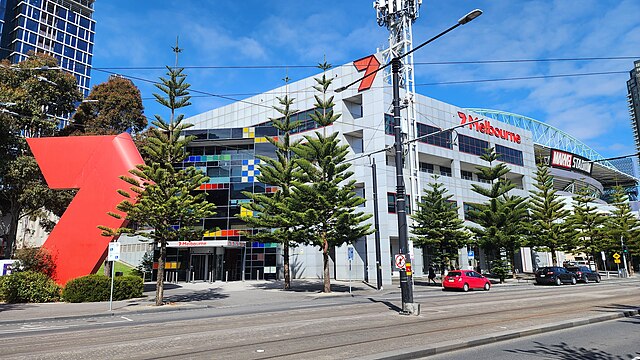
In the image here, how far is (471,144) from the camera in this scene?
165 ft

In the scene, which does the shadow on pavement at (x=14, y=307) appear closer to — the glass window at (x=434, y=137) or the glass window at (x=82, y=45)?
the glass window at (x=434, y=137)

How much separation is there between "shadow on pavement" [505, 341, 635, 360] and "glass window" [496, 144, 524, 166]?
160 ft

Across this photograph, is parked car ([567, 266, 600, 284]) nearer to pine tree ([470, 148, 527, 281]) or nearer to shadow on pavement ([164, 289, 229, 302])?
pine tree ([470, 148, 527, 281])

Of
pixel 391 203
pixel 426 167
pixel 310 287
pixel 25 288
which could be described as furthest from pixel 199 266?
pixel 426 167

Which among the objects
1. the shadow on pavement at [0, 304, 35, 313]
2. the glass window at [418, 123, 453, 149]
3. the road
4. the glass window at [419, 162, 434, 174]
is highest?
the glass window at [418, 123, 453, 149]

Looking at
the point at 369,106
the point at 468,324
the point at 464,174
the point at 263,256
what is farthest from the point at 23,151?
the point at 464,174

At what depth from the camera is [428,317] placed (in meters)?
13.7

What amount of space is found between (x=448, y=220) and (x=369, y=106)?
1296cm

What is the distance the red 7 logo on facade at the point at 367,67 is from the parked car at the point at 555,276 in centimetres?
2253

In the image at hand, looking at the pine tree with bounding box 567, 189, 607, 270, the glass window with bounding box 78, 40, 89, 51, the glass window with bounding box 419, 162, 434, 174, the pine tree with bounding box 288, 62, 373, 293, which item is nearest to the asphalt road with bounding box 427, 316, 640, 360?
the pine tree with bounding box 288, 62, 373, 293

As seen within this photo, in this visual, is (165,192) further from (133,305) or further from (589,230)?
A: (589,230)

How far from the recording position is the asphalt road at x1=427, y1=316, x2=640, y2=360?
803 cm

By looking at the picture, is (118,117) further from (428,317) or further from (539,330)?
(539,330)

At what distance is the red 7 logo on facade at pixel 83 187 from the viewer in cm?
2173
